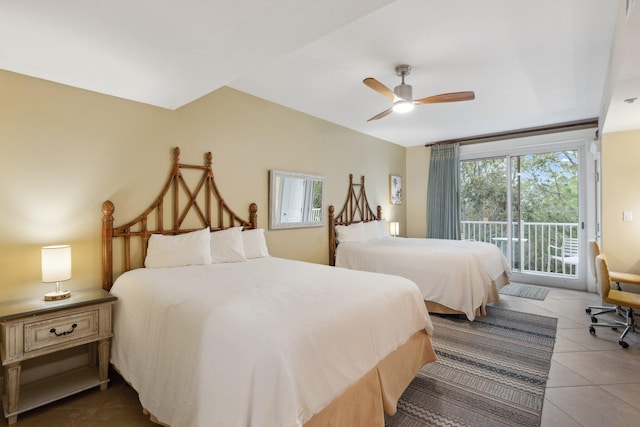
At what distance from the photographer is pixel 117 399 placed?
2.08 meters

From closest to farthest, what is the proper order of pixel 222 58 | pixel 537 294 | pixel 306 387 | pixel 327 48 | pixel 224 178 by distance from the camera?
1. pixel 306 387
2. pixel 222 58
3. pixel 327 48
4. pixel 224 178
5. pixel 537 294

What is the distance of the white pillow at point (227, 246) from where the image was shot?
2.89m

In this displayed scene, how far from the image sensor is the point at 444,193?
5820 millimetres

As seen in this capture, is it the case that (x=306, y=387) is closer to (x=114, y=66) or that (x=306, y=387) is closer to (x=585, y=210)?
(x=114, y=66)

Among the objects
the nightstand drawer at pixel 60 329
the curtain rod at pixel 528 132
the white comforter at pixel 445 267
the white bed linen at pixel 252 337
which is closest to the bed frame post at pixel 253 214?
the white bed linen at pixel 252 337

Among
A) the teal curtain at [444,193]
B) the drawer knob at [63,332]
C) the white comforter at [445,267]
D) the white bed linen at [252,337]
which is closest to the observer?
the white bed linen at [252,337]

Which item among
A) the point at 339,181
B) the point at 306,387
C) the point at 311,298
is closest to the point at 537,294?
the point at 339,181

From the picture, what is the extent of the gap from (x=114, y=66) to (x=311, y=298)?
203 cm

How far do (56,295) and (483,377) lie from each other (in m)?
3.10

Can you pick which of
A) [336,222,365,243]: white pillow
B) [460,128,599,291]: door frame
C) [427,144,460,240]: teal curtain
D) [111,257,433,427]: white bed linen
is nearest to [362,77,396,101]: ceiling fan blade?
[111,257,433,427]: white bed linen

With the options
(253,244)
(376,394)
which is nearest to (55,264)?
(253,244)

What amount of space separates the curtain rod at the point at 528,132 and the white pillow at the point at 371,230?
2207 millimetres

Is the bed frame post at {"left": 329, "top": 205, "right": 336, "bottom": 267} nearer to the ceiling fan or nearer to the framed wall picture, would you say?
the framed wall picture

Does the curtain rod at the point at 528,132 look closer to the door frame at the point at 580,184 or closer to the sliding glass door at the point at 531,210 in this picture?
the door frame at the point at 580,184
